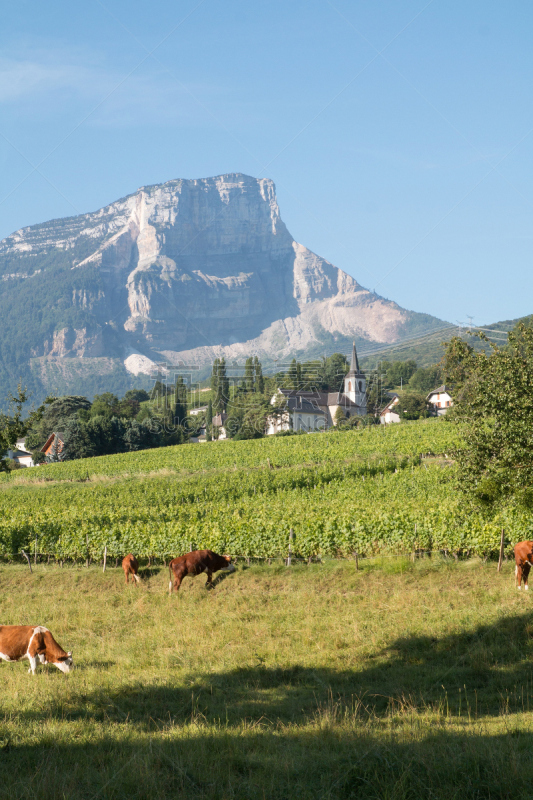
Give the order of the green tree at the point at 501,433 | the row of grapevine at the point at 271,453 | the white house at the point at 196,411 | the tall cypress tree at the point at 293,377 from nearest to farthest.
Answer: the green tree at the point at 501,433 → the row of grapevine at the point at 271,453 → the tall cypress tree at the point at 293,377 → the white house at the point at 196,411

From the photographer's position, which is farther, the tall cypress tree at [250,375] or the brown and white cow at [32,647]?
the tall cypress tree at [250,375]

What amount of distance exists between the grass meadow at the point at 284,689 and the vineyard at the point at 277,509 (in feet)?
4.60

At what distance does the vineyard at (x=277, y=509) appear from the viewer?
21953 millimetres

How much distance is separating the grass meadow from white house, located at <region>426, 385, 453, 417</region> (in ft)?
345

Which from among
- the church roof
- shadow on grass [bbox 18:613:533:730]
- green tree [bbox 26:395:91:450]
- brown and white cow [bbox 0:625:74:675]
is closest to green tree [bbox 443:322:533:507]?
shadow on grass [bbox 18:613:533:730]

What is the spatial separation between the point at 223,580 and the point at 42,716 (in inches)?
474

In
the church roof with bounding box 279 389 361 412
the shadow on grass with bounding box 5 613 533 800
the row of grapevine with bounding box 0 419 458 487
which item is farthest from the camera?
the church roof with bounding box 279 389 361 412

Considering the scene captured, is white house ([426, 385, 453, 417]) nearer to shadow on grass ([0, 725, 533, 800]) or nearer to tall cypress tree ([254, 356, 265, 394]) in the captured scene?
tall cypress tree ([254, 356, 265, 394])

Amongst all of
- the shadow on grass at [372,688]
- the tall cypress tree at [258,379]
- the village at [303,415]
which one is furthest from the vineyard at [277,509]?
the tall cypress tree at [258,379]

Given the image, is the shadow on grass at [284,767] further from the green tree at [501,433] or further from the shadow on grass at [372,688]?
the green tree at [501,433]

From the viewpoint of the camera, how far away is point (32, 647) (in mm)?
12812

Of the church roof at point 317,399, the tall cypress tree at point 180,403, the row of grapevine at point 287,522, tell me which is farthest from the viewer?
the church roof at point 317,399

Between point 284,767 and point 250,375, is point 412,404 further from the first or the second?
point 284,767

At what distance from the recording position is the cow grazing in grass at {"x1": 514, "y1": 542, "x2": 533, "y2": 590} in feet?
55.5
